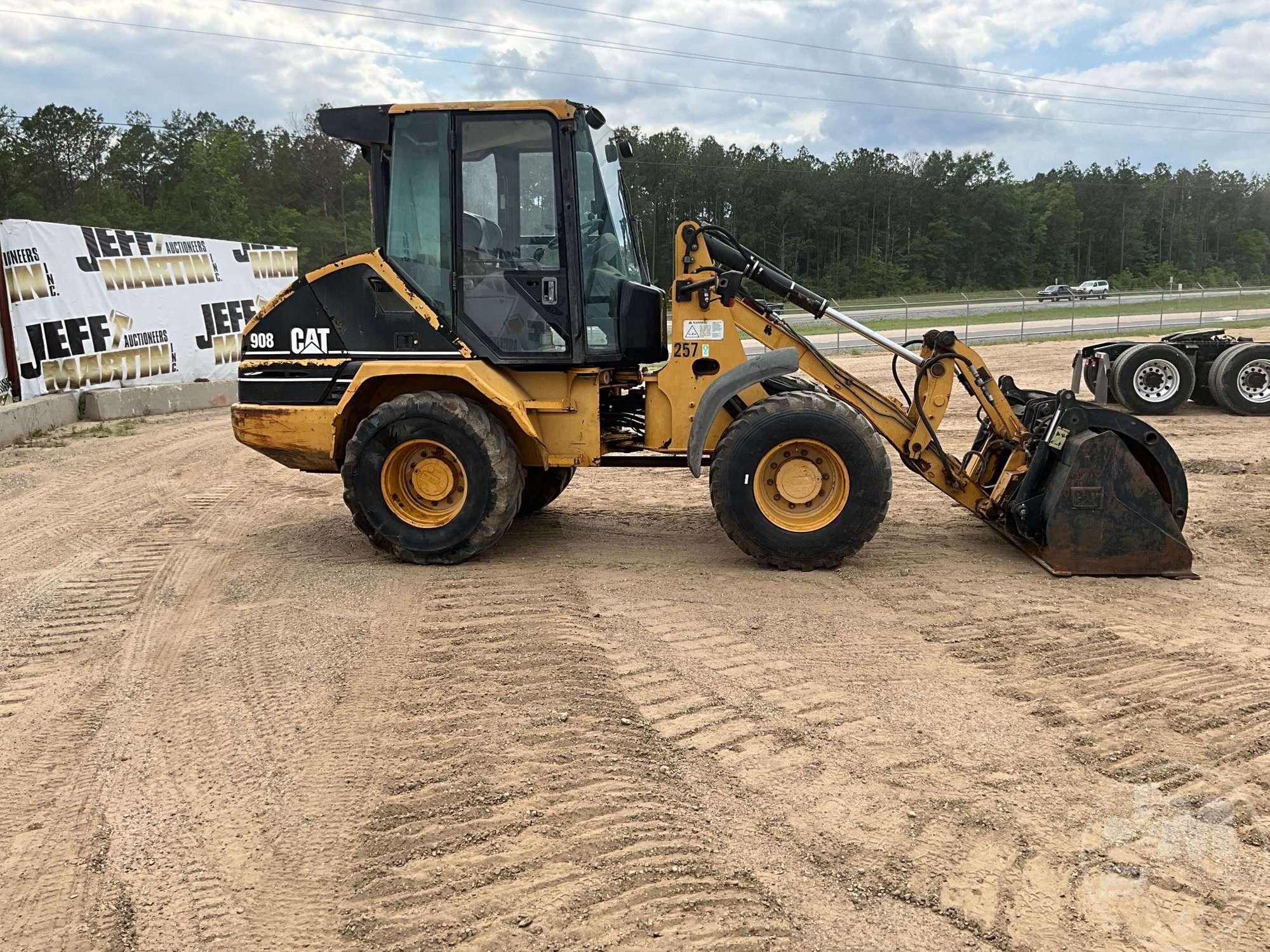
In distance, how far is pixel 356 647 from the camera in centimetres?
523

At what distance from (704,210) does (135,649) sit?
175ft

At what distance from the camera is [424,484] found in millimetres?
6734

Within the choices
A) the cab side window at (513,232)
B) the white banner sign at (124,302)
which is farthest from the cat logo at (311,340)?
the white banner sign at (124,302)

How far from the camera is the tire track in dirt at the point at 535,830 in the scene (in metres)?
2.97

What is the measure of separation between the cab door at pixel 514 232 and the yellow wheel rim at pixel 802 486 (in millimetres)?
1478

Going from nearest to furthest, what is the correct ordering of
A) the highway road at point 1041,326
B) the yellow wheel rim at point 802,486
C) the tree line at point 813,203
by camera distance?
the yellow wheel rim at point 802,486
the highway road at point 1041,326
the tree line at point 813,203

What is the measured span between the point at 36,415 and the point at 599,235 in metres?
9.34

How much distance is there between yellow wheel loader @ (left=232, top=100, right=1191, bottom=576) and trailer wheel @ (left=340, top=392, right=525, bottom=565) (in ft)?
0.05

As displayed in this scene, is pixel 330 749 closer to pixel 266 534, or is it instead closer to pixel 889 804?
pixel 889 804

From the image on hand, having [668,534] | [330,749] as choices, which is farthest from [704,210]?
[330,749]

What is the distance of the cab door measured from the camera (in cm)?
637

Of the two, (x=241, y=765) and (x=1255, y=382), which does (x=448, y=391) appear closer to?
(x=241, y=765)

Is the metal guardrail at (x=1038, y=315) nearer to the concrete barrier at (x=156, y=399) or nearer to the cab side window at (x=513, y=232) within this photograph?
the concrete barrier at (x=156, y=399)

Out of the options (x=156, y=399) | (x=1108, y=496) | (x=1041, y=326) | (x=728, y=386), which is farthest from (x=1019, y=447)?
(x=1041, y=326)
